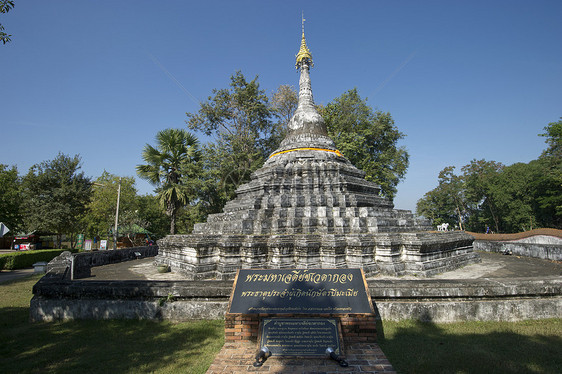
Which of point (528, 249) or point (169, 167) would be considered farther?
point (169, 167)

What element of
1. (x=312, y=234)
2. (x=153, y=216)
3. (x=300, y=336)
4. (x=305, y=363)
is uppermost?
(x=153, y=216)

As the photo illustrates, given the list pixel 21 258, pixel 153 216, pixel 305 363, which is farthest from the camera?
pixel 153 216

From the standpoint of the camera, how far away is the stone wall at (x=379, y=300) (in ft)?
19.1

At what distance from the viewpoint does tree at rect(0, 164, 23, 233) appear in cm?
2650

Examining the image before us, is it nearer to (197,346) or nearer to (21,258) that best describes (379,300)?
(197,346)

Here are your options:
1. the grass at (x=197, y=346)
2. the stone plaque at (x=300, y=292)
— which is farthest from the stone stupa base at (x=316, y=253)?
the stone plaque at (x=300, y=292)

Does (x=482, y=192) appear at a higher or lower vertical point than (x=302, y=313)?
higher

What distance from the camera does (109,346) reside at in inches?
199

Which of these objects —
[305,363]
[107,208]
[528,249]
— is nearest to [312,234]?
[305,363]

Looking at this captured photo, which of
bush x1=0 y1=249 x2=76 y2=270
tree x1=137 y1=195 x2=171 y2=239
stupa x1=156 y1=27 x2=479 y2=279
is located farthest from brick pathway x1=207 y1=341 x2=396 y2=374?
tree x1=137 y1=195 x2=171 y2=239

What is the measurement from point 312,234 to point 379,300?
4.30 metres

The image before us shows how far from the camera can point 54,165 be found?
2975cm

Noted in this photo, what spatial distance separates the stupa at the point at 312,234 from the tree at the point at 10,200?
24.1m

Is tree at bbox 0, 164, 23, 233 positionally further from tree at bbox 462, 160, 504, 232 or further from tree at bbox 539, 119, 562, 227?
tree at bbox 462, 160, 504, 232
